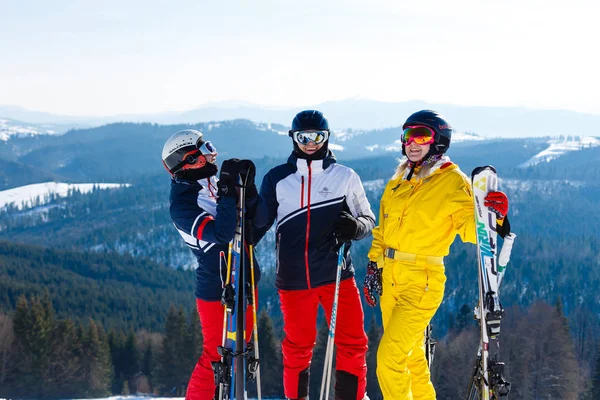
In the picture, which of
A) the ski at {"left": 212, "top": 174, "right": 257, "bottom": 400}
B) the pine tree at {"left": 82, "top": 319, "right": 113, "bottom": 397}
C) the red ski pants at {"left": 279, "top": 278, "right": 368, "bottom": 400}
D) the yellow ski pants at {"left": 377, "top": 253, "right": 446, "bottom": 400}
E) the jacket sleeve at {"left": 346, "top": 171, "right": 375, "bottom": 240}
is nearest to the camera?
the yellow ski pants at {"left": 377, "top": 253, "right": 446, "bottom": 400}

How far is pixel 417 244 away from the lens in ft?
15.5

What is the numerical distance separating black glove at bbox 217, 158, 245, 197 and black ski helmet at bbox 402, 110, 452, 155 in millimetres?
1559

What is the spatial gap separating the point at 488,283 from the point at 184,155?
Result: 2935mm

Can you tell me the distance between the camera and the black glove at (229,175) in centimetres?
458

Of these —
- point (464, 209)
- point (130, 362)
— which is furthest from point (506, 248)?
point (130, 362)

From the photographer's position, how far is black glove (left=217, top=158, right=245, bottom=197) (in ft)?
15.0

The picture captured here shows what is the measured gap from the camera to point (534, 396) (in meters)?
42.1

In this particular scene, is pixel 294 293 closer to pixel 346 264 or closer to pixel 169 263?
pixel 346 264

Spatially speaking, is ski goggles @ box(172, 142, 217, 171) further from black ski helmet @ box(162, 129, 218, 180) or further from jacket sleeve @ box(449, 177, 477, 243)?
jacket sleeve @ box(449, 177, 477, 243)

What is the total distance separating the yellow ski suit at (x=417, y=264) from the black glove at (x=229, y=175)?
1.46m

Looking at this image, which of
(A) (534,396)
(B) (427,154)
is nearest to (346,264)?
(B) (427,154)

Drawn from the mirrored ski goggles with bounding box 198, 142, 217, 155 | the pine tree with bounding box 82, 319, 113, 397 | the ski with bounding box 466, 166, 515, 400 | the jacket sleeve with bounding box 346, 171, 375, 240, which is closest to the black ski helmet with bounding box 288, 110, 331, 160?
the jacket sleeve with bounding box 346, 171, 375, 240

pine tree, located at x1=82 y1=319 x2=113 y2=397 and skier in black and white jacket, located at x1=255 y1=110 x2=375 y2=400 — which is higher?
skier in black and white jacket, located at x1=255 y1=110 x2=375 y2=400

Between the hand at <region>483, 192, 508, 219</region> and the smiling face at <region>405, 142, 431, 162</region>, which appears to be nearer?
the hand at <region>483, 192, 508, 219</region>
